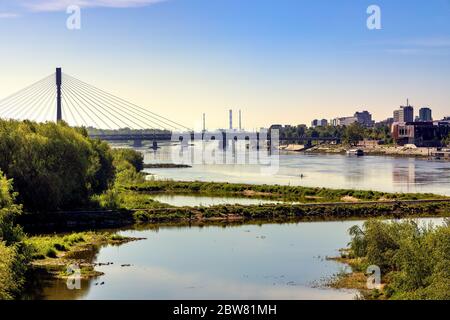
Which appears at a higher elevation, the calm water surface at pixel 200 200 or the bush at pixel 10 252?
the bush at pixel 10 252

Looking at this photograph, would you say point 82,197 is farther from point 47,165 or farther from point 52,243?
point 52,243

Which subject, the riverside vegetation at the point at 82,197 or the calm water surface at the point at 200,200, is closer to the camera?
the riverside vegetation at the point at 82,197

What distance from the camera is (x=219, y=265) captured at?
23.1 metres

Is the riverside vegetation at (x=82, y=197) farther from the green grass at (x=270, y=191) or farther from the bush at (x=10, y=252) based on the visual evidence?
the bush at (x=10, y=252)

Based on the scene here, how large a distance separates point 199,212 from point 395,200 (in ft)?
37.0

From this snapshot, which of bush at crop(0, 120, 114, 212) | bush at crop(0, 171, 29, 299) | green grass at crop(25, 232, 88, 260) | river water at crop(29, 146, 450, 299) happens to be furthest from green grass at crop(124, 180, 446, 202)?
bush at crop(0, 171, 29, 299)

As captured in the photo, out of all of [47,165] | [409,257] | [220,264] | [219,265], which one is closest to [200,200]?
[47,165]

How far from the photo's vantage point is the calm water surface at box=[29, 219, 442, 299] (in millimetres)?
19406

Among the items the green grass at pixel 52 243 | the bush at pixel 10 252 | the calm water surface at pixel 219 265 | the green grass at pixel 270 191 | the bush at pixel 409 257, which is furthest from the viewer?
the green grass at pixel 270 191

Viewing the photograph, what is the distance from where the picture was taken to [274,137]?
13788 centimetres

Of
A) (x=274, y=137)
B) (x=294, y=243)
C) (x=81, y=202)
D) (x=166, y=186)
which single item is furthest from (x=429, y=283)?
(x=274, y=137)

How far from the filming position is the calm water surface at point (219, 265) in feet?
63.7

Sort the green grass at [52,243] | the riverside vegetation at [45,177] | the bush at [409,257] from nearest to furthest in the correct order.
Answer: the bush at [409,257], the riverside vegetation at [45,177], the green grass at [52,243]

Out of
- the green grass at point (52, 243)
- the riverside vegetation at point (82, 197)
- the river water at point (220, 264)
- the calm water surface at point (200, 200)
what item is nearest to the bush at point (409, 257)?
the river water at point (220, 264)
